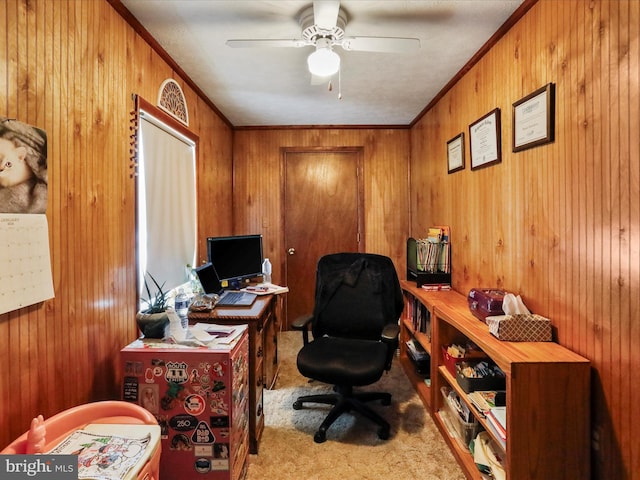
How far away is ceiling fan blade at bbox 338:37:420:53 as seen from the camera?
1757 mm

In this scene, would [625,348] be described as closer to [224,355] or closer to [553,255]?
[553,255]

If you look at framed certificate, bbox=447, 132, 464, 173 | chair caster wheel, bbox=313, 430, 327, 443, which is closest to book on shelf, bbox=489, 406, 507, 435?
chair caster wheel, bbox=313, 430, 327, 443

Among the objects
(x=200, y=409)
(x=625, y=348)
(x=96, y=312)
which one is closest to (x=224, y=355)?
(x=200, y=409)

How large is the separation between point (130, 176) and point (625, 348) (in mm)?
2322

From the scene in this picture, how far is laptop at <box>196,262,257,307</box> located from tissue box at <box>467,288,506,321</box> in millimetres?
1341

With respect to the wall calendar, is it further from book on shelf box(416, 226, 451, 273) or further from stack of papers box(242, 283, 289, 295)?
book on shelf box(416, 226, 451, 273)

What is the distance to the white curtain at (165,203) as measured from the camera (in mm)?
2010

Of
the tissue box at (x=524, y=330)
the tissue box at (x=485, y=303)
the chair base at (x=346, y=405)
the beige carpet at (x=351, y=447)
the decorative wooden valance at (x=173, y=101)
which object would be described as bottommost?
the beige carpet at (x=351, y=447)

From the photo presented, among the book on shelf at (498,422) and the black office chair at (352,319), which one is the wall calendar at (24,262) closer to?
the black office chair at (352,319)

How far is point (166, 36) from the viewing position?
6.56 ft

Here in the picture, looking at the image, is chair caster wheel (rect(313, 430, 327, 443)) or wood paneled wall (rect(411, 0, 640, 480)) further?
chair caster wheel (rect(313, 430, 327, 443))

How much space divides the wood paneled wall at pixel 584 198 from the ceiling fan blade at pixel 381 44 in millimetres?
598

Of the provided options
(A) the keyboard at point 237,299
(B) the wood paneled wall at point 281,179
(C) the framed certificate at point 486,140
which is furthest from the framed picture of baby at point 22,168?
(B) the wood paneled wall at point 281,179

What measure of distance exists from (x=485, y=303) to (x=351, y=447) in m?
1.10
